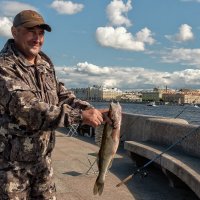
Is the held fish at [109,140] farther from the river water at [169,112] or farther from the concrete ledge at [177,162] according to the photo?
the concrete ledge at [177,162]

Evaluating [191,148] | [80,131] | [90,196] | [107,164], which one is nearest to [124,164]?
[191,148]

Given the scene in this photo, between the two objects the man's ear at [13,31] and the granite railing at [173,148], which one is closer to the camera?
the man's ear at [13,31]

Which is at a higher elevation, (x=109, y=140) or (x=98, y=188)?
(x=109, y=140)

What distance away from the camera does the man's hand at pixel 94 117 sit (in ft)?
10.6

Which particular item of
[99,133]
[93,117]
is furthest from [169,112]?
[93,117]

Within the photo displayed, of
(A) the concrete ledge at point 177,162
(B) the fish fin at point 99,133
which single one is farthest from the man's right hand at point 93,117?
(A) the concrete ledge at point 177,162

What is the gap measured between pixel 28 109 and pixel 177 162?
3652mm

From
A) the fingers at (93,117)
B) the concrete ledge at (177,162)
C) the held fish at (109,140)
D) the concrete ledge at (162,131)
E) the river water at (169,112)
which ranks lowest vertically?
the river water at (169,112)

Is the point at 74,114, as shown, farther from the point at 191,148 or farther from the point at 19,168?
the point at 191,148

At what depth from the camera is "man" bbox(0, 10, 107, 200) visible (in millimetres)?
3258

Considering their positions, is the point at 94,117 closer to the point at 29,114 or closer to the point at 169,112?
the point at 29,114

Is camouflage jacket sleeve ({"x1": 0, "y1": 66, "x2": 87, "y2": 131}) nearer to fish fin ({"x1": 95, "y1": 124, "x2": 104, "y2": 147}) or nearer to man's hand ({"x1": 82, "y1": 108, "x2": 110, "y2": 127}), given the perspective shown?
man's hand ({"x1": 82, "y1": 108, "x2": 110, "y2": 127})

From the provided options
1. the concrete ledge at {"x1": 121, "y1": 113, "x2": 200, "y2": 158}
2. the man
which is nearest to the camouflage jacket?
A: the man

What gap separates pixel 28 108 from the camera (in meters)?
3.23
